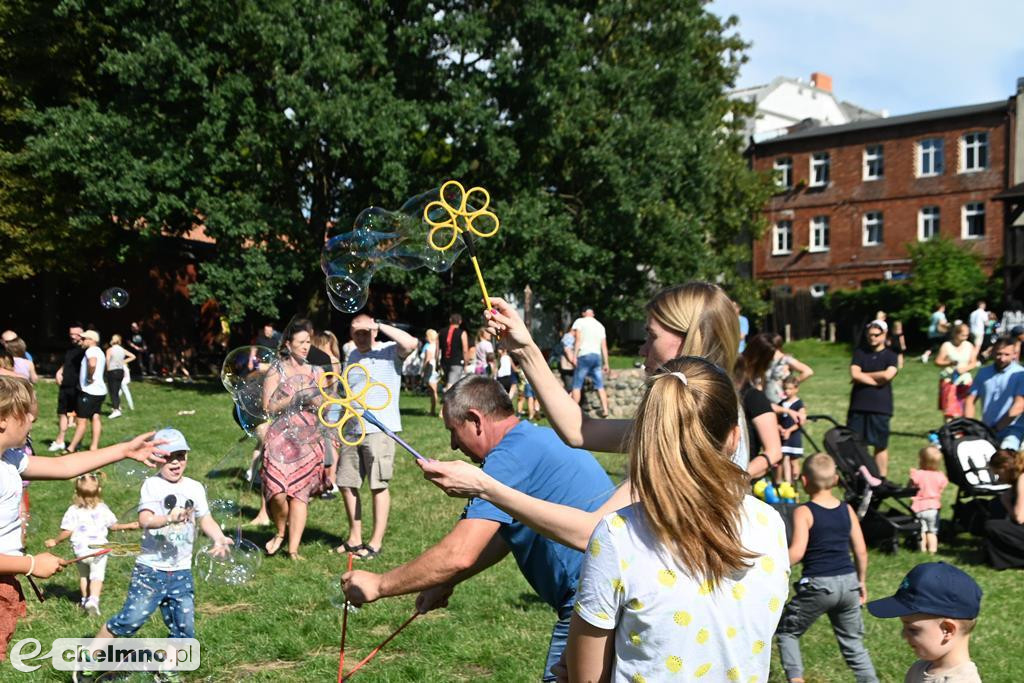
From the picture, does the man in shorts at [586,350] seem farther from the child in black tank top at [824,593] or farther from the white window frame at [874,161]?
the white window frame at [874,161]

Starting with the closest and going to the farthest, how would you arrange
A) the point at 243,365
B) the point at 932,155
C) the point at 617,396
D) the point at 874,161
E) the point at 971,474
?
the point at 243,365 < the point at 971,474 < the point at 617,396 < the point at 932,155 < the point at 874,161

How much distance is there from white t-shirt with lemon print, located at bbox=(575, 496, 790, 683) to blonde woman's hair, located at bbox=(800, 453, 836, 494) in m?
3.50

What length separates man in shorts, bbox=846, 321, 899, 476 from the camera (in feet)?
32.9

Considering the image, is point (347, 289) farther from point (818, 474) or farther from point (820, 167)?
point (820, 167)

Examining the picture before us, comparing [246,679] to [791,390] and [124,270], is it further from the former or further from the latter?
[124,270]

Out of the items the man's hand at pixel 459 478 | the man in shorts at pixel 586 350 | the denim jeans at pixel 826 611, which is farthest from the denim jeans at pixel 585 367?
the man's hand at pixel 459 478

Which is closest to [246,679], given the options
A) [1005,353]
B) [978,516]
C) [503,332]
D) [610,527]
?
[503,332]

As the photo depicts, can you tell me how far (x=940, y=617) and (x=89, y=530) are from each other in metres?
5.83

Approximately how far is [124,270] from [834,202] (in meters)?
30.8

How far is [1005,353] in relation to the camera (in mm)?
9406

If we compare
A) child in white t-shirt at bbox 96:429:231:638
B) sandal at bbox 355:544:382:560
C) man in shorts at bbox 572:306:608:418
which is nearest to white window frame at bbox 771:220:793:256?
man in shorts at bbox 572:306:608:418

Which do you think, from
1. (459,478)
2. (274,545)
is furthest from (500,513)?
(274,545)

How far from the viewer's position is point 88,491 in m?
6.88

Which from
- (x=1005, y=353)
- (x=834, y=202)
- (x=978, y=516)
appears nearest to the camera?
(x=978, y=516)
